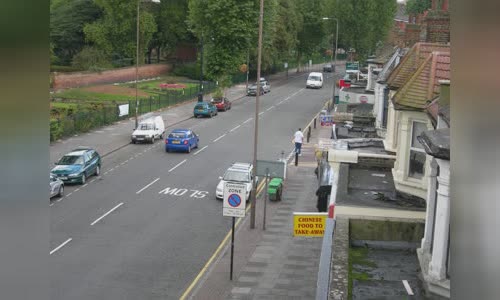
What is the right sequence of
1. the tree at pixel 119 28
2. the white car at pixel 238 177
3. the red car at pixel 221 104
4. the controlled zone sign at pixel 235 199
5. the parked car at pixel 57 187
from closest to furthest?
the controlled zone sign at pixel 235 199 < the parked car at pixel 57 187 < the white car at pixel 238 177 < the red car at pixel 221 104 < the tree at pixel 119 28

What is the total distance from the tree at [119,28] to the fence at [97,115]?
1249 cm

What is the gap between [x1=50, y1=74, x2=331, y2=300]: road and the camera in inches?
810

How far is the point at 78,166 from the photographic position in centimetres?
3394

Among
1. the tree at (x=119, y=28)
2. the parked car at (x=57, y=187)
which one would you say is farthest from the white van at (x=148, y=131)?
the tree at (x=119, y=28)

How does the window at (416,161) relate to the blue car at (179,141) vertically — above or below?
above

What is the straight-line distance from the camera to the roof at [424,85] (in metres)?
14.7

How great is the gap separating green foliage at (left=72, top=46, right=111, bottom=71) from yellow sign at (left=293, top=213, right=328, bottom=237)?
6321 cm

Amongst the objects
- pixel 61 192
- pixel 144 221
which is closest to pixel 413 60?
pixel 144 221

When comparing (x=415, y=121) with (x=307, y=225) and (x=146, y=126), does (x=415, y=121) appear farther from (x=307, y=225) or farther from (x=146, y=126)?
(x=146, y=126)

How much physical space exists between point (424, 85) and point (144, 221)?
15.4 m

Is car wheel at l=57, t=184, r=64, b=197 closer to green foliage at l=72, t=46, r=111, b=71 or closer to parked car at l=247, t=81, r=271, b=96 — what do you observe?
green foliage at l=72, t=46, r=111, b=71

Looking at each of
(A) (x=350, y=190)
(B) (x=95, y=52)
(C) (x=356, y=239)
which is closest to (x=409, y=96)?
(A) (x=350, y=190)

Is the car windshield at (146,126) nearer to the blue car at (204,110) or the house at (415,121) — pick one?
the blue car at (204,110)
